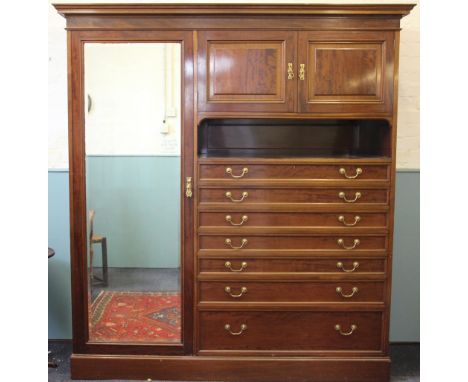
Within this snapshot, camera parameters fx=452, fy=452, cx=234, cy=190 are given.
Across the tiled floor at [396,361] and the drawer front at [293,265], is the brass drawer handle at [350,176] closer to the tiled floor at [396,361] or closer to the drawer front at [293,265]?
the drawer front at [293,265]

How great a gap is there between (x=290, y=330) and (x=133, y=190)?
1.13 metres

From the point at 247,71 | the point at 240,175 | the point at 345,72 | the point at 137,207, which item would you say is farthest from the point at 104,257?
the point at 345,72

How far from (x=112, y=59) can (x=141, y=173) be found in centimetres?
61

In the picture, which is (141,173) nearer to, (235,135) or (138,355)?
(235,135)

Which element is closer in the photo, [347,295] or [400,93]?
[347,295]

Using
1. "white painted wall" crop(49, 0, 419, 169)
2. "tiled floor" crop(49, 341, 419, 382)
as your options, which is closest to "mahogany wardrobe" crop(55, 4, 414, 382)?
"tiled floor" crop(49, 341, 419, 382)

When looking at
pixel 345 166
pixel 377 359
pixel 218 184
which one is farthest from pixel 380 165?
pixel 377 359

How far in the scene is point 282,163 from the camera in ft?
7.70

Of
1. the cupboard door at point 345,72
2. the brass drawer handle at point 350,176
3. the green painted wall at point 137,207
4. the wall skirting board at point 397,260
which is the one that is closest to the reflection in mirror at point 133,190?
the green painted wall at point 137,207

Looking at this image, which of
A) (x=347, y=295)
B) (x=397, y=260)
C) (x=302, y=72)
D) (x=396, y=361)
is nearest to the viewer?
(x=302, y=72)

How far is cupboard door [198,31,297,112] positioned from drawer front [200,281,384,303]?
0.92 metres

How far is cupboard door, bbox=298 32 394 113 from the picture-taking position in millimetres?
2303

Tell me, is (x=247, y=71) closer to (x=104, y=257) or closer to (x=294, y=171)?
(x=294, y=171)

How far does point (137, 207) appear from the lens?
2459 mm
